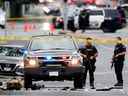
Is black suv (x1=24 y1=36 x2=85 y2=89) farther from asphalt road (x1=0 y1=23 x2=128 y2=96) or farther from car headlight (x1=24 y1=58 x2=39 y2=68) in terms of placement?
asphalt road (x1=0 y1=23 x2=128 y2=96)

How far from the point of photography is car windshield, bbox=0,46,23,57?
27984 millimetres

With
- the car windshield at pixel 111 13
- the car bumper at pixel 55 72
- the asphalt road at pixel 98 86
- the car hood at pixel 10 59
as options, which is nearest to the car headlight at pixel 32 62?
the car bumper at pixel 55 72

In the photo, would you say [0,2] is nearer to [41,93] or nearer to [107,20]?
[107,20]

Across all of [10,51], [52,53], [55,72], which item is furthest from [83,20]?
[55,72]

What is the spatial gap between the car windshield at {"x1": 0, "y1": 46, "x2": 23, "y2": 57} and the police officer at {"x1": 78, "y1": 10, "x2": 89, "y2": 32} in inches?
1116

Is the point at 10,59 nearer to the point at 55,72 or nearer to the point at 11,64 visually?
the point at 11,64

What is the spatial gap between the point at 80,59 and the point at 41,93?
Answer: 72.2 inches

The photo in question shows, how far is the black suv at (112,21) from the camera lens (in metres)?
57.4

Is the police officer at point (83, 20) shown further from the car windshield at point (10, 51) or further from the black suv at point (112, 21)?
the car windshield at point (10, 51)

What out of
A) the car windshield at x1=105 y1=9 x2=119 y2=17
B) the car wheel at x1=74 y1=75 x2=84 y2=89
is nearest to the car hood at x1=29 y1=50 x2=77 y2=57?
the car wheel at x1=74 y1=75 x2=84 y2=89

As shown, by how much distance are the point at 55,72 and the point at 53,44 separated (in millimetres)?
1229

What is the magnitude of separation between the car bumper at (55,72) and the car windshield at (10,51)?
14.2 feet

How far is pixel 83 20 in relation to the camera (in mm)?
57406

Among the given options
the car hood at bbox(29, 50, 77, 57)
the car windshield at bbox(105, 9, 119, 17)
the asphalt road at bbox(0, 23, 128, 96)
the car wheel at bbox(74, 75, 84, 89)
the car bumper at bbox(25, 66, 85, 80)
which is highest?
the car hood at bbox(29, 50, 77, 57)
